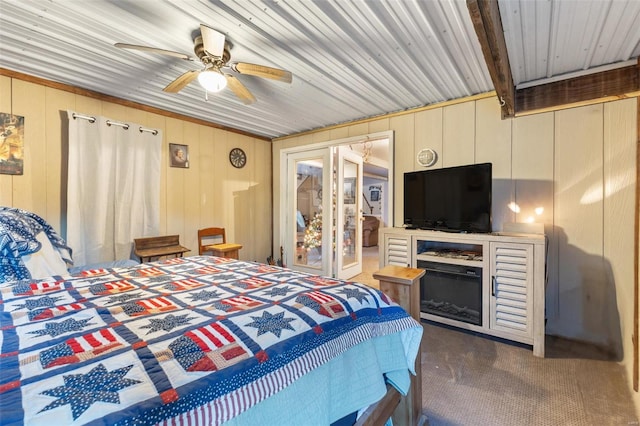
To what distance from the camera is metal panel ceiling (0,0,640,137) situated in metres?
1.72

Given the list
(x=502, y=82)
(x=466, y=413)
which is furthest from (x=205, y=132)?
(x=466, y=413)

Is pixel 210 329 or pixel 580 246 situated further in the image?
pixel 580 246

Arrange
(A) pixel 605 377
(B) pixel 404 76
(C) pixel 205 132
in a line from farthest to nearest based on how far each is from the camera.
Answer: (C) pixel 205 132 < (B) pixel 404 76 < (A) pixel 605 377

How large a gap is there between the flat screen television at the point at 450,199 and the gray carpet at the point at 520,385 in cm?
109

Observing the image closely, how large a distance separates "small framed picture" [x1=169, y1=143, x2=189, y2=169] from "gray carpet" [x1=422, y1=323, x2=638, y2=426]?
3.57 m

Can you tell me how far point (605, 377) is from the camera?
200cm

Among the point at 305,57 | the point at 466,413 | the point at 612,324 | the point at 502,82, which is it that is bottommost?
the point at 466,413

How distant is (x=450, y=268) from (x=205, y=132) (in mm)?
3608

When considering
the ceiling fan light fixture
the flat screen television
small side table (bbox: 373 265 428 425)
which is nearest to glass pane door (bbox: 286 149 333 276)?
the flat screen television

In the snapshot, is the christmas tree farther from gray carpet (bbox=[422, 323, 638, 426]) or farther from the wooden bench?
gray carpet (bbox=[422, 323, 638, 426])

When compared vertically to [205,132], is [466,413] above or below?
below

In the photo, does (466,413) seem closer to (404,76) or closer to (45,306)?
(45,306)

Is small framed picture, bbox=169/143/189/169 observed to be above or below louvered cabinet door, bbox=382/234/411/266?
above

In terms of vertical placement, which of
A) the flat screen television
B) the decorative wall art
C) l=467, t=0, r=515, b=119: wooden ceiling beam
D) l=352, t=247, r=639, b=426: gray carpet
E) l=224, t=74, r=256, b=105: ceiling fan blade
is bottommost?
l=352, t=247, r=639, b=426: gray carpet
